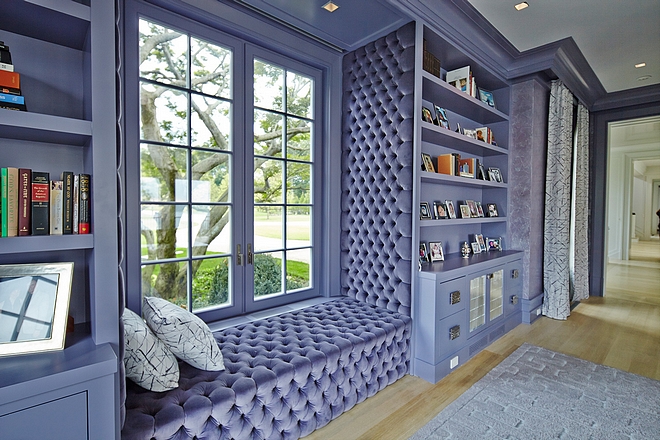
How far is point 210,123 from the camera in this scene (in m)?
2.44

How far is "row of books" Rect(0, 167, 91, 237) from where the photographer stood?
115 cm

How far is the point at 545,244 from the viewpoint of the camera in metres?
4.06

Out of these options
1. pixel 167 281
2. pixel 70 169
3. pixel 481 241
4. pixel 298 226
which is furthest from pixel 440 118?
pixel 70 169

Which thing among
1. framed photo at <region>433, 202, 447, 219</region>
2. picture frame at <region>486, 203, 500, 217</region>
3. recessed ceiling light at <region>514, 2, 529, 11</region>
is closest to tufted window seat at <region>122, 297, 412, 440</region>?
framed photo at <region>433, 202, 447, 219</region>

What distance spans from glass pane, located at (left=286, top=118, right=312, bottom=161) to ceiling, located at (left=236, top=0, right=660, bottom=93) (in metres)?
0.72

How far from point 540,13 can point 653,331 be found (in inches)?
133

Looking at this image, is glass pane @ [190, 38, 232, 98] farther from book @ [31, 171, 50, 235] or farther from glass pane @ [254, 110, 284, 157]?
book @ [31, 171, 50, 235]

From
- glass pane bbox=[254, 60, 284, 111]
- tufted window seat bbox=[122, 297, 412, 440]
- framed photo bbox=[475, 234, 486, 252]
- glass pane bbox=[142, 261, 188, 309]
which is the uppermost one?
glass pane bbox=[254, 60, 284, 111]

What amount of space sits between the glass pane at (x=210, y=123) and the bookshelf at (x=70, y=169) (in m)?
0.89

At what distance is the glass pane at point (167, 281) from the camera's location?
2.20 meters

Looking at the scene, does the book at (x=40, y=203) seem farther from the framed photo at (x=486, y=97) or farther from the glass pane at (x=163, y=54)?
the framed photo at (x=486, y=97)

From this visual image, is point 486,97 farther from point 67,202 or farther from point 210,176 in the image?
point 67,202

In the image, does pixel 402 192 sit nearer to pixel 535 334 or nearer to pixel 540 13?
pixel 540 13

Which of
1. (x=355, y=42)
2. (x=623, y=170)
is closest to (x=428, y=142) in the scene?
(x=355, y=42)
